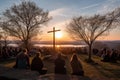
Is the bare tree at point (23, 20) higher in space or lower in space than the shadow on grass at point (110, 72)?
higher

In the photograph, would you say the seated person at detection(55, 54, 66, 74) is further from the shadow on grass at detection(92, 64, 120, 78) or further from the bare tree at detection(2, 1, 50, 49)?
the bare tree at detection(2, 1, 50, 49)

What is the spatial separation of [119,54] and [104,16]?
5.89m

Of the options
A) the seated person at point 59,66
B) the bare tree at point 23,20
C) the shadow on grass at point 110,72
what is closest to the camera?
the seated person at point 59,66

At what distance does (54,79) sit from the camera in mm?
7551

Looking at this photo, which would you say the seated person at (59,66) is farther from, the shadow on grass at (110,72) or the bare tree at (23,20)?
the bare tree at (23,20)

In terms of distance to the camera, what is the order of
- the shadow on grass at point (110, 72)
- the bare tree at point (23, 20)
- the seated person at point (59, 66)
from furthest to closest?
1. the bare tree at point (23, 20)
2. the shadow on grass at point (110, 72)
3. the seated person at point (59, 66)

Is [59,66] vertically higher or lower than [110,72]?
higher

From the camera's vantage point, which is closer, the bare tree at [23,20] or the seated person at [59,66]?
the seated person at [59,66]

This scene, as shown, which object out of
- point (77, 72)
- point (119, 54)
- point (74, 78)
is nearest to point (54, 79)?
point (74, 78)

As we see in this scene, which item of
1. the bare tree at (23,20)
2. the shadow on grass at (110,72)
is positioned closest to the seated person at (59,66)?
the shadow on grass at (110,72)

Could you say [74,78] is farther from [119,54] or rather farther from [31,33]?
[31,33]

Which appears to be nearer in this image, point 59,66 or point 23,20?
point 59,66

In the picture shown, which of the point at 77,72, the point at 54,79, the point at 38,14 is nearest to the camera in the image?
the point at 54,79

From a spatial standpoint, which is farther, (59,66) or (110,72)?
(110,72)
